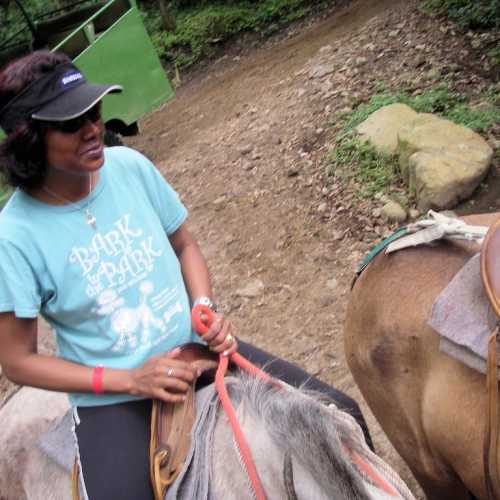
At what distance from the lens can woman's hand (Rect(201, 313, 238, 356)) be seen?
1681 mm

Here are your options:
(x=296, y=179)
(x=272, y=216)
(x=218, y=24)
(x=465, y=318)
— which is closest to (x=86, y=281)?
(x=465, y=318)

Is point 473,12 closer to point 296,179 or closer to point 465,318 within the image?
point 296,179

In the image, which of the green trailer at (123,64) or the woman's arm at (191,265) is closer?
the woman's arm at (191,265)

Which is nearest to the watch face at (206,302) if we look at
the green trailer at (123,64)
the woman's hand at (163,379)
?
the woman's hand at (163,379)

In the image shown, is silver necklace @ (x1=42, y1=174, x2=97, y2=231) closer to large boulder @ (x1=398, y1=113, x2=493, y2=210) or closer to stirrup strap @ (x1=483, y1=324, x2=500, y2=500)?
stirrup strap @ (x1=483, y1=324, x2=500, y2=500)

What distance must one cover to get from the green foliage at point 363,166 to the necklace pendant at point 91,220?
342 cm

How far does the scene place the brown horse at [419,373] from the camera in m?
1.81

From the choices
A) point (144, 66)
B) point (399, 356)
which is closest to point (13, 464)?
point (399, 356)

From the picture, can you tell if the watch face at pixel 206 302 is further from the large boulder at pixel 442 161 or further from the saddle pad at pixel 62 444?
the large boulder at pixel 442 161

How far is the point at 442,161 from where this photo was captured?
175 inches

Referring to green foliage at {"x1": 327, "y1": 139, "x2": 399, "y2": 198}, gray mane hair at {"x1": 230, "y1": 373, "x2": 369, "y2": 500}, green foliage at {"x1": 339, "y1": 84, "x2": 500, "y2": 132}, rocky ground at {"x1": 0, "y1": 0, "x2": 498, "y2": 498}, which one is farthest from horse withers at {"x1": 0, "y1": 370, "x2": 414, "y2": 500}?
green foliage at {"x1": 339, "y1": 84, "x2": 500, "y2": 132}

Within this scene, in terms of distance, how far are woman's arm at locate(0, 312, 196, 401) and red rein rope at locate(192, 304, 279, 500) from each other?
88mm

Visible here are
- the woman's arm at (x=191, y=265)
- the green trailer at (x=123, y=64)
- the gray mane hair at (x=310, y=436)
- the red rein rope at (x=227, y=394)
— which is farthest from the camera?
the green trailer at (x=123, y=64)

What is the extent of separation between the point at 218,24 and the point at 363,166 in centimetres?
802
